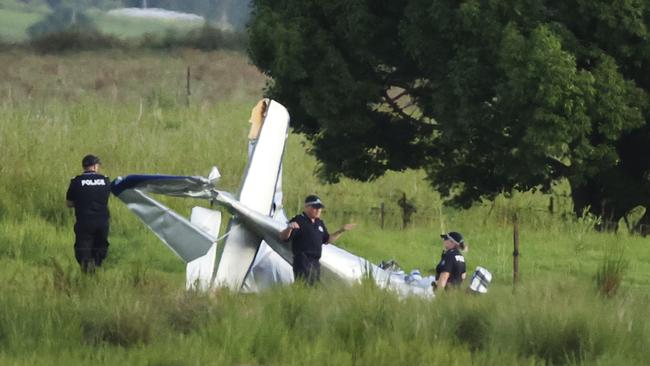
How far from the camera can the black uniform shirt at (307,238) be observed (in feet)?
61.6

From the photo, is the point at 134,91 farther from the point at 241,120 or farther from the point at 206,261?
the point at 206,261

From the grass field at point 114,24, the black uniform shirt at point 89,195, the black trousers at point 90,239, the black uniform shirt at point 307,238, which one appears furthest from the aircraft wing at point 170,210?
the grass field at point 114,24

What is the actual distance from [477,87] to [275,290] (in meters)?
11.5

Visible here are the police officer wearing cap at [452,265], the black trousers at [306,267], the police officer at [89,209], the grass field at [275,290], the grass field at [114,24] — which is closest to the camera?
the grass field at [275,290]

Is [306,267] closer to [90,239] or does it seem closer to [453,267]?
[453,267]

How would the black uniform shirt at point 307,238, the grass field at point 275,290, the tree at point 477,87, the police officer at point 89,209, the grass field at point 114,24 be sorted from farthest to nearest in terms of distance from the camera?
the grass field at point 114,24, the tree at point 477,87, the police officer at point 89,209, the black uniform shirt at point 307,238, the grass field at point 275,290

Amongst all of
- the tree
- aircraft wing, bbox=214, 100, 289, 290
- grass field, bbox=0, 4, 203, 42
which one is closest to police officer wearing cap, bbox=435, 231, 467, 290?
aircraft wing, bbox=214, 100, 289, 290

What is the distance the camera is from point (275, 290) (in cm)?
1738

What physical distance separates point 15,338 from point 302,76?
1640 cm

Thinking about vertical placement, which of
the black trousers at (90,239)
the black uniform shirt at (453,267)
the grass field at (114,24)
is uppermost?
the black uniform shirt at (453,267)

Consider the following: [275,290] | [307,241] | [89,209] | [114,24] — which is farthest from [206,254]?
[114,24]

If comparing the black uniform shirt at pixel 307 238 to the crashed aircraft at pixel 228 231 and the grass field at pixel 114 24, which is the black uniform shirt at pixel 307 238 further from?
the grass field at pixel 114 24

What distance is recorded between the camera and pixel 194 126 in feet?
159

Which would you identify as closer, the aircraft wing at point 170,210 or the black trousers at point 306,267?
the black trousers at point 306,267
